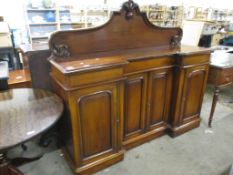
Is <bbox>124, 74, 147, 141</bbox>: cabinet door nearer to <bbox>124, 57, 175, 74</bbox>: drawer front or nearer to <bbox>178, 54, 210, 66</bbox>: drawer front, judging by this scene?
<bbox>124, 57, 175, 74</bbox>: drawer front

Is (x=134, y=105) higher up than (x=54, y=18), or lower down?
lower down

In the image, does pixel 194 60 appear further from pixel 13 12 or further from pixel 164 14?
pixel 164 14

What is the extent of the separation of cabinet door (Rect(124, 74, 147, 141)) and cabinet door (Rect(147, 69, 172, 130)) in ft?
0.25

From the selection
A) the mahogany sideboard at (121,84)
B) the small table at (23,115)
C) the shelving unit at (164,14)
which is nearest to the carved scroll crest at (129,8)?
the mahogany sideboard at (121,84)

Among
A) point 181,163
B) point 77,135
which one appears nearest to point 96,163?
point 77,135

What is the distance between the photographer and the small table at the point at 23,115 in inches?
38.0

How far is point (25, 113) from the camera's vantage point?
3.90ft

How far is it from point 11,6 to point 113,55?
385cm

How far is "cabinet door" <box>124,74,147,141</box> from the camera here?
1.58m

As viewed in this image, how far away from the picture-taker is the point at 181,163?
1.67 m

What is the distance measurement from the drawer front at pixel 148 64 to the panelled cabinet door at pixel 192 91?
0.22 m

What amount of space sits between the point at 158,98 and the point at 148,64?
1.35 feet

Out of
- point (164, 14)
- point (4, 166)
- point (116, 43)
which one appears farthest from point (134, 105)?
point (164, 14)

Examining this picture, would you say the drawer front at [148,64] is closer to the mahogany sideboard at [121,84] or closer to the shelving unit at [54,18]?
the mahogany sideboard at [121,84]
